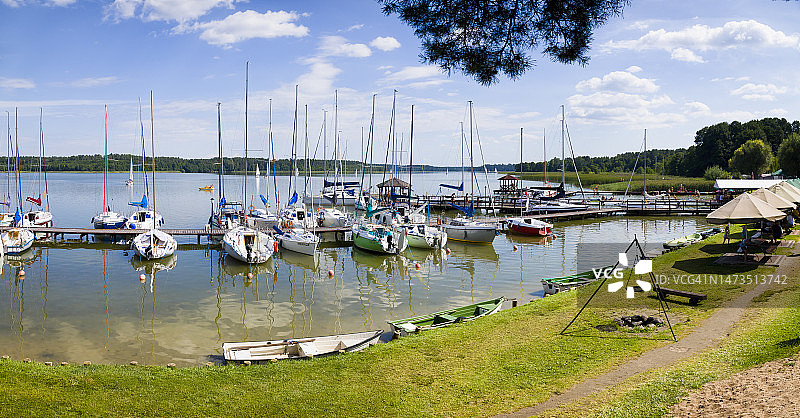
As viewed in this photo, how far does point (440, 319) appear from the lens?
1684 centimetres

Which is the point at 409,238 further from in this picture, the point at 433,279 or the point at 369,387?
the point at 369,387

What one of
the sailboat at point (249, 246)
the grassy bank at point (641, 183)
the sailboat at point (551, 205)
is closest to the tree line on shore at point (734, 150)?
the grassy bank at point (641, 183)

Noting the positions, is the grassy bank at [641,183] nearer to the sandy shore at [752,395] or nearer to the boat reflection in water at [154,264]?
the boat reflection in water at [154,264]

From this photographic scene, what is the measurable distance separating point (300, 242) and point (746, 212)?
2466 centimetres

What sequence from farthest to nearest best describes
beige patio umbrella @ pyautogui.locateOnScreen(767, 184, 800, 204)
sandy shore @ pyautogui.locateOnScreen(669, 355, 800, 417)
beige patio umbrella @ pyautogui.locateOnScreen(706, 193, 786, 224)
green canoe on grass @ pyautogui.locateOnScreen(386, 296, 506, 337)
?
beige patio umbrella @ pyautogui.locateOnScreen(767, 184, 800, 204), beige patio umbrella @ pyautogui.locateOnScreen(706, 193, 786, 224), green canoe on grass @ pyautogui.locateOnScreen(386, 296, 506, 337), sandy shore @ pyautogui.locateOnScreen(669, 355, 800, 417)

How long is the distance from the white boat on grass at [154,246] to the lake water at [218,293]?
63 centimetres

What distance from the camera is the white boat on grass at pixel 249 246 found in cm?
3192

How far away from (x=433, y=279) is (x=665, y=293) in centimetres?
1376

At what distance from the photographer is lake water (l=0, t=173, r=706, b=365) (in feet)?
59.4

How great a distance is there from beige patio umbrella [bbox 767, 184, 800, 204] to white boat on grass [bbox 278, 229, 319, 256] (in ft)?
80.0

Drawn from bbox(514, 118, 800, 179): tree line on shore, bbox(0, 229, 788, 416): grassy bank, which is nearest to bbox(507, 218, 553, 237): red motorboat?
bbox(0, 229, 788, 416): grassy bank

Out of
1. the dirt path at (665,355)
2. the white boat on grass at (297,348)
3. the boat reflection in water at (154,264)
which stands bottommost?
the boat reflection in water at (154,264)

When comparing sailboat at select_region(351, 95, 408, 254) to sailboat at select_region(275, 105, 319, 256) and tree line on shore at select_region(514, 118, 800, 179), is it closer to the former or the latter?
sailboat at select_region(275, 105, 319, 256)

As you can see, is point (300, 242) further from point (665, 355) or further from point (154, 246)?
point (665, 355)
